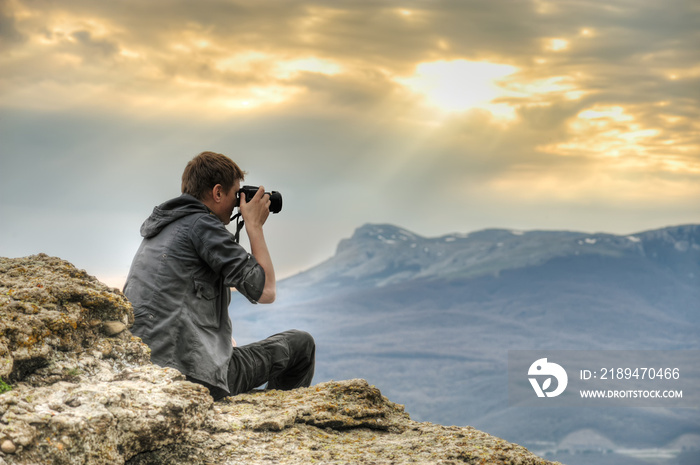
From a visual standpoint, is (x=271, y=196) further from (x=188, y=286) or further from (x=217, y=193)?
(x=188, y=286)

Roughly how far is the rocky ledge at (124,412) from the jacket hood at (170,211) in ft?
2.81

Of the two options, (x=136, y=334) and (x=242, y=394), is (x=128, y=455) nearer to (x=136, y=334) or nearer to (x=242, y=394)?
(x=136, y=334)

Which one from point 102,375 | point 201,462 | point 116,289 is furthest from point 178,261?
point 201,462

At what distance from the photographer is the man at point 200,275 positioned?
6.34 m

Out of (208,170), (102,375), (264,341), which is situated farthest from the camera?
(264,341)

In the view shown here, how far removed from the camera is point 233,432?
559 centimetres

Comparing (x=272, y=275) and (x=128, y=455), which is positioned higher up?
(x=272, y=275)

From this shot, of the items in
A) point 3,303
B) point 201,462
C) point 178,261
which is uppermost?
point 178,261

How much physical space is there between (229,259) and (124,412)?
1916 mm

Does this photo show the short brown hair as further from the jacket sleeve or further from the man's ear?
the jacket sleeve

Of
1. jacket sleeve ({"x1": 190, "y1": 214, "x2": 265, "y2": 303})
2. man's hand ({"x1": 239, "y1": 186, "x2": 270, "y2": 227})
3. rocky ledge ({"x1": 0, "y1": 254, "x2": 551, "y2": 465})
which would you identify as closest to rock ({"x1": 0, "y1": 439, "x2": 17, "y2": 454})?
rocky ledge ({"x1": 0, "y1": 254, "x2": 551, "y2": 465})

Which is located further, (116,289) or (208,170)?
(208,170)

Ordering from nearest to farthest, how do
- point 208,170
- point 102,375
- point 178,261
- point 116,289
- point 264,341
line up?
point 102,375
point 116,289
point 178,261
point 208,170
point 264,341

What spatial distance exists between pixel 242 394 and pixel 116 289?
178cm
